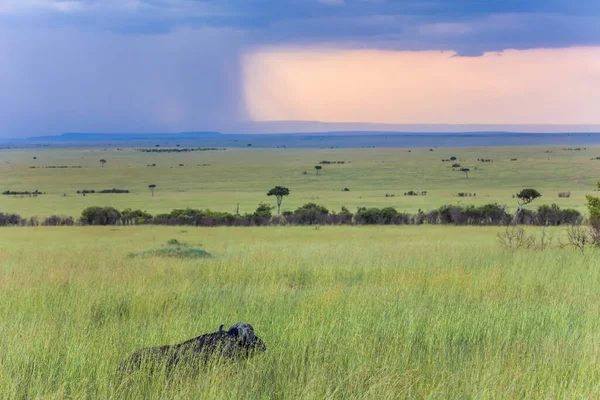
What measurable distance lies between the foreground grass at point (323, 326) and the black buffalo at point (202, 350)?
7.0 inches

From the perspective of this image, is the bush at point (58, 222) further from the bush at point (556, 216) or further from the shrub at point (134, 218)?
the bush at point (556, 216)

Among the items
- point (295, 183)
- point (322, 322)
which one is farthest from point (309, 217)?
point (295, 183)

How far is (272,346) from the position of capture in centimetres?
636

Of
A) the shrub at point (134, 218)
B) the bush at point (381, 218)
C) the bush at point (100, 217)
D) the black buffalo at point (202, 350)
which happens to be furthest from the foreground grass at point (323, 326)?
the shrub at point (134, 218)

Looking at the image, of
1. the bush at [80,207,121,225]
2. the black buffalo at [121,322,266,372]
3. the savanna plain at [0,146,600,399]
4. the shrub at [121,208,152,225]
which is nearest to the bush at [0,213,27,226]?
the bush at [80,207,121,225]

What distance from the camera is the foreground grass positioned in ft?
16.9

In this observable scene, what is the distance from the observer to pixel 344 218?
4409cm

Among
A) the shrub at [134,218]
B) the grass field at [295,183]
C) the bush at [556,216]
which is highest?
the bush at [556,216]

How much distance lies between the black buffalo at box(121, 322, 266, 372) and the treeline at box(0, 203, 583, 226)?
36.1 metres

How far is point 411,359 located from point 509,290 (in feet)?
15.0

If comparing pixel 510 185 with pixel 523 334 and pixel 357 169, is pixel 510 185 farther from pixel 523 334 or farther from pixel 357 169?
pixel 523 334

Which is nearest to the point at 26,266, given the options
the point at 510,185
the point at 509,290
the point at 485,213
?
the point at 509,290

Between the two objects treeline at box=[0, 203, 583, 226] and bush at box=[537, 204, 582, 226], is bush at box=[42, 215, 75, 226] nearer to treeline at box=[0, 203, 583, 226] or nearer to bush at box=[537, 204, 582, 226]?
treeline at box=[0, 203, 583, 226]

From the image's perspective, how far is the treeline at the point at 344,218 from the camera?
1599 inches
